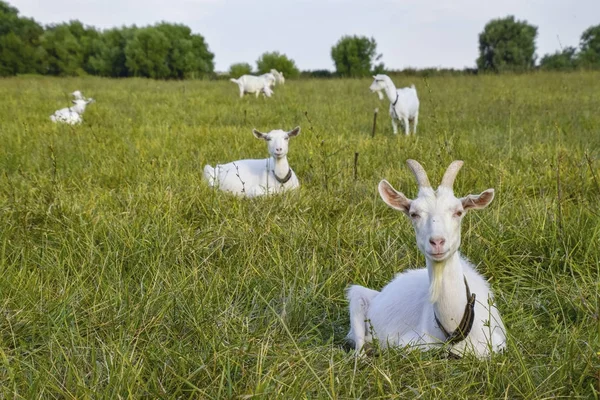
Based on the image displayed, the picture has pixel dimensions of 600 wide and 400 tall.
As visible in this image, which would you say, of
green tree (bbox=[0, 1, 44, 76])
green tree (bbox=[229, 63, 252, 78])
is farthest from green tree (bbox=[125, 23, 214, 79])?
green tree (bbox=[0, 1, 44, 76])

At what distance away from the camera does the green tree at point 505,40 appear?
4603 cm

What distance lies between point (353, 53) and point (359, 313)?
47.1 meters

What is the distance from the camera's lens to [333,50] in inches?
1898

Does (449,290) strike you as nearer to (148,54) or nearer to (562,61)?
(562,61)

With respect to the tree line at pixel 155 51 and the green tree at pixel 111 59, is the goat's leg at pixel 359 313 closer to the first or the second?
the tree line at pixel 155 51

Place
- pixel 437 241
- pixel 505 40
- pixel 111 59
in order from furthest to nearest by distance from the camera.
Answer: pixel 505 40
pixel 111 59
pixel 437 241

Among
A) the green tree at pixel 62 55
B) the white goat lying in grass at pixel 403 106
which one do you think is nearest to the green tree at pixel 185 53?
the green tree at pixel 62 55

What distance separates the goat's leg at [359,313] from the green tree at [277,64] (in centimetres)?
4532

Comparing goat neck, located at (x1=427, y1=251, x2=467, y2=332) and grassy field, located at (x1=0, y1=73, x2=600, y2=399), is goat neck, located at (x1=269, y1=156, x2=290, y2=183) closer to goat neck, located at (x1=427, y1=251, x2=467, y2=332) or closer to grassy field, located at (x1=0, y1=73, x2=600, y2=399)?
grassy field, located at (x1=0, y1=73, x2=600, y2=399)

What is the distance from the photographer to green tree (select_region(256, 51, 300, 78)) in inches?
1852

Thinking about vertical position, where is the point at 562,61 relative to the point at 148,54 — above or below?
below

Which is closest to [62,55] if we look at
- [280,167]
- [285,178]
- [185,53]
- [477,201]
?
[185,53]

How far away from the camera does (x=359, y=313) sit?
2.33 metres

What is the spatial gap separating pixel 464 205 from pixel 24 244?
241 cm
